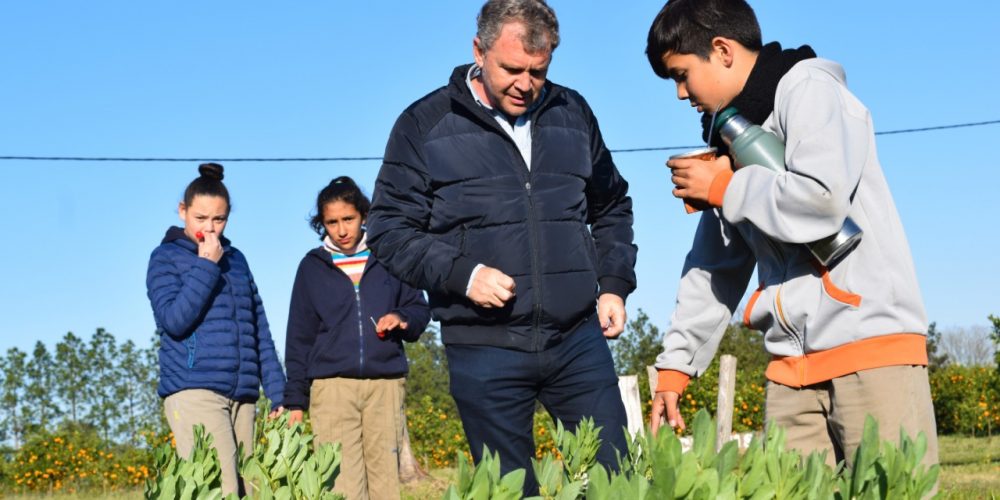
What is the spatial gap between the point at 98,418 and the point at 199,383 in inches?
1311

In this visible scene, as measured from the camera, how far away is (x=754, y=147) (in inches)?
115

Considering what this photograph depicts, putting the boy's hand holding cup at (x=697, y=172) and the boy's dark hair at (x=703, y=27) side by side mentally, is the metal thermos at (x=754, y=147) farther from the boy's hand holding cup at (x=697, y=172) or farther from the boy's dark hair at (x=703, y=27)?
the boy's dark hair at (x=703, y=27)

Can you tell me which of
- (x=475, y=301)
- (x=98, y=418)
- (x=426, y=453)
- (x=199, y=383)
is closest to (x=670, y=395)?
(x=475, y=301)

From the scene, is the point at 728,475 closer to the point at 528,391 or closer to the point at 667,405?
the point at 667,405

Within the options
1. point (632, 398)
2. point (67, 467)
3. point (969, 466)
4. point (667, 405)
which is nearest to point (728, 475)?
point (667, 405)

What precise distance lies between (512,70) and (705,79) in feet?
2.15

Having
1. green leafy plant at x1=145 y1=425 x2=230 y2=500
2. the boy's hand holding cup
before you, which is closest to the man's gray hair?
the boy's hand holding cup

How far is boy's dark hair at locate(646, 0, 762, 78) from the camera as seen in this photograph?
3.09 meters

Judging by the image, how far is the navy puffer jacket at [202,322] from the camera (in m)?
5.30

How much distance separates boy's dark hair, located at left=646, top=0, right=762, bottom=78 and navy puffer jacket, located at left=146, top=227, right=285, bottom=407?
2992 mm

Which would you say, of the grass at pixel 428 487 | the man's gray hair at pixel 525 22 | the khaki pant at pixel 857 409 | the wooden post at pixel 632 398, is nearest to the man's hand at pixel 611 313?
the khaki pant at pixel 857 409

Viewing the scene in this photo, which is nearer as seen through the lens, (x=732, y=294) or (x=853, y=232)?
(x=853, y=232)

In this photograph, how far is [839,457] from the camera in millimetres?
3172

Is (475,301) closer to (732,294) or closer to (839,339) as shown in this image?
(732,294)
